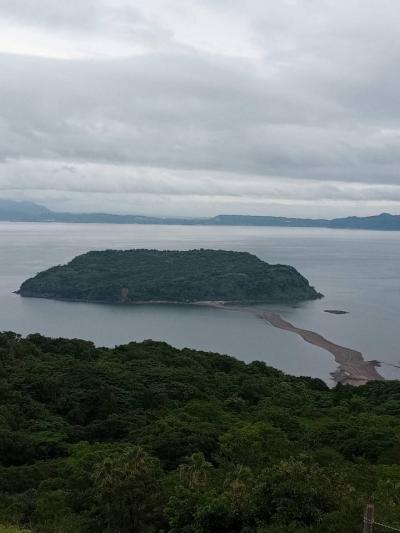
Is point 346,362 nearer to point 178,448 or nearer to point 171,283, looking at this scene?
point 178,448

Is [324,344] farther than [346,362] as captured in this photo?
Yes

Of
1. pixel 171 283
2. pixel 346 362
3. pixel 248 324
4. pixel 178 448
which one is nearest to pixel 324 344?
pixel 346 362

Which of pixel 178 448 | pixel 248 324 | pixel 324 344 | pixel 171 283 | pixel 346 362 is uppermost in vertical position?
pixel 178 448

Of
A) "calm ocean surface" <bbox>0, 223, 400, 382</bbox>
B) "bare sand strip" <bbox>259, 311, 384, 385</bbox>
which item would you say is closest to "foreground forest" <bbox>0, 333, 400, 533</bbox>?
"bare sand strip" <bbox>259, 311, 384, 385</bbox>

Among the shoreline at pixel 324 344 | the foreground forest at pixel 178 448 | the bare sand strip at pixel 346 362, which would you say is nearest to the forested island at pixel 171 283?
the shoreline at pixel 324 344

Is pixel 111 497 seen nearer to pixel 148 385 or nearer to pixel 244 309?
pixel 148 385

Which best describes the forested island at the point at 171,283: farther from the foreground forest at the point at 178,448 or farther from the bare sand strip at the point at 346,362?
the foreground forest at the point at 178,448
